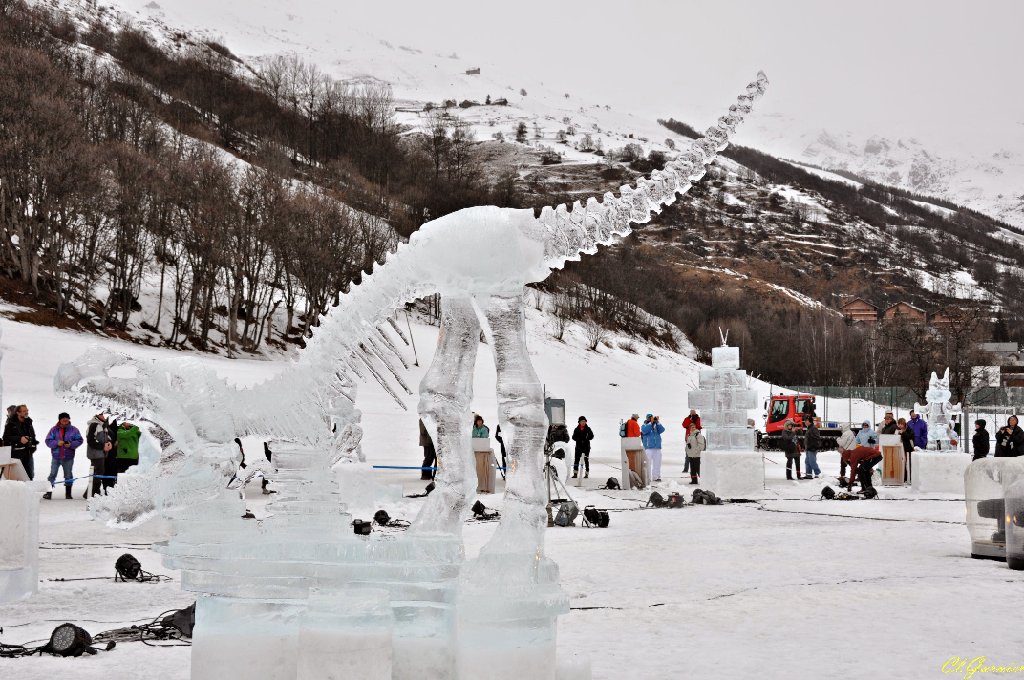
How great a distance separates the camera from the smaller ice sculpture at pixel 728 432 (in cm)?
1645

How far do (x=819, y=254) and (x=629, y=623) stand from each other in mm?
109915

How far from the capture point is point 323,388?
15.1 ft

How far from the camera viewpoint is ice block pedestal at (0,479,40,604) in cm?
707

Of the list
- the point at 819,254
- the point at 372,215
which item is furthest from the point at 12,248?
the point at 819,254

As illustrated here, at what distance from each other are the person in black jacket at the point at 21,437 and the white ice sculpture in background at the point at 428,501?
10.3m

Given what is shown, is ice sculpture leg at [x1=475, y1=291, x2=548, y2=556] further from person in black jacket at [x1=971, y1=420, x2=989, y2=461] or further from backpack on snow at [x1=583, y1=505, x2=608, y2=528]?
person in black jacket at [x1=971, y1=420, x2=989, y2=461]

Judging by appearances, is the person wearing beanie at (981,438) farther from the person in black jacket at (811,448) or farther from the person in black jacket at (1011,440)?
the person in black jacket at (811,448)

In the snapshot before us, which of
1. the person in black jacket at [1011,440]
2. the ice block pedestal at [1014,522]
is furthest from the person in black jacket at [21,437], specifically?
the person in black jacket at [1011,440]

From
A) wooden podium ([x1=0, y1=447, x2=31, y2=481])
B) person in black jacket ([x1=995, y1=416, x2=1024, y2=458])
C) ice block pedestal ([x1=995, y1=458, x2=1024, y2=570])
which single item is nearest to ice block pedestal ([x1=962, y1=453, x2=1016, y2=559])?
ice block pedestal ([x1=995, y1=458, x2=1024, y2=570])

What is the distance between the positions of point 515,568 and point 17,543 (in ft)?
15.7

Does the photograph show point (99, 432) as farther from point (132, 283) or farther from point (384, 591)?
point (132, 283)

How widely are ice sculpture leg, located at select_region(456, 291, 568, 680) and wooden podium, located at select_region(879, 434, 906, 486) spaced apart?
52.8 feet

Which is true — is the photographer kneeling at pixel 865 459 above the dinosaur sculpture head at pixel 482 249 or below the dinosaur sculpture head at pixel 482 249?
below

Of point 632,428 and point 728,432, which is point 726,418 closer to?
point 728,432
